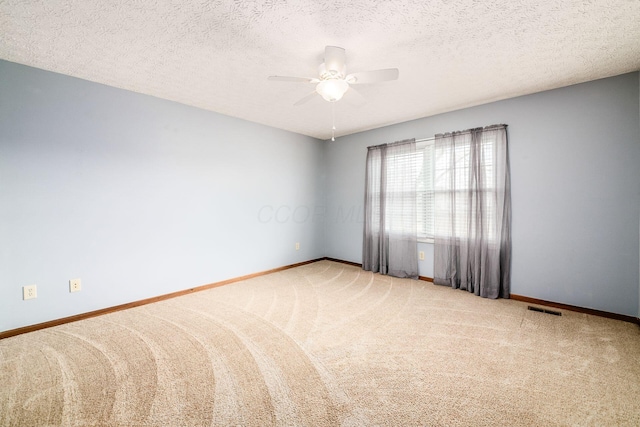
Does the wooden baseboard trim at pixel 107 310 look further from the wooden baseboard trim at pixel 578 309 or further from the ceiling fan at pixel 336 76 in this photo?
the wooden baseboard trim at pixel 578 309

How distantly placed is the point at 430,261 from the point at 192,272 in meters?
3.25

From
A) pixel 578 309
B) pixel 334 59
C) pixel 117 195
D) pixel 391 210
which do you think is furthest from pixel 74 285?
pixel 578 309

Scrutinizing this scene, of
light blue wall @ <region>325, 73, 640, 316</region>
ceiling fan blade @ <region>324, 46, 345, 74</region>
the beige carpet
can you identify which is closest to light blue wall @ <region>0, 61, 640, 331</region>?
light blue wall @ <region>325, 73, 640, 316</region>

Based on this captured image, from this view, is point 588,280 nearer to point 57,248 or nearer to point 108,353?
point 108,353

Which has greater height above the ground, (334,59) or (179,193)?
(334,59)

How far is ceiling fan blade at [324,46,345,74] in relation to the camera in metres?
2.03

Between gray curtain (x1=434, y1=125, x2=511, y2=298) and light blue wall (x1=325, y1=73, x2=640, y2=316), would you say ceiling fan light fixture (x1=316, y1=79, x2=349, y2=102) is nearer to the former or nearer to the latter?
gray curtain (x1=434, y1=125, x2=511, y2=298)

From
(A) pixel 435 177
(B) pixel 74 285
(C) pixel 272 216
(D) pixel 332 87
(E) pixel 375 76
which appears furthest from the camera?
(C) pixel 272 216

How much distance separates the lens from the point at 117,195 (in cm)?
291

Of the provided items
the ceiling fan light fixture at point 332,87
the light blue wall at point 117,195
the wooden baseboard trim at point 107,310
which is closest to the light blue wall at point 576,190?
the ceiling fan light fixture at point 332,87

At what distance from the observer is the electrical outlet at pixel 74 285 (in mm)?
2639

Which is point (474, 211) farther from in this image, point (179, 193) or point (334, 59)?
point (179, 193)

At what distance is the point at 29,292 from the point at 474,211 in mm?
4673

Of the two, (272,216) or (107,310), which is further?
(272,216)
